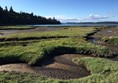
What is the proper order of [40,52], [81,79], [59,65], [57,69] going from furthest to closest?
[40,52], [59,65], [57,69], [81,79]

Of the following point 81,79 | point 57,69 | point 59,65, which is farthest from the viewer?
point 59,65

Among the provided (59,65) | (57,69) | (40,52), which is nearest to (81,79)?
(57,69)

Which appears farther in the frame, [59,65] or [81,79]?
[59,65]

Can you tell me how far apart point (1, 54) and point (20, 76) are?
11682 mm

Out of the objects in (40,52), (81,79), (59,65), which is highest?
(40,52)

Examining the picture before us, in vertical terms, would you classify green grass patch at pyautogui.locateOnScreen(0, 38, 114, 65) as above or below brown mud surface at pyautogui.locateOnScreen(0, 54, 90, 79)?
above

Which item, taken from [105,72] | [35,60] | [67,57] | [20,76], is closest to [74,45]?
[67,57]

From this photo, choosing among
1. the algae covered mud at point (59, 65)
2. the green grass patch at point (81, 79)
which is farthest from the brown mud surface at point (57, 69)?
the green grass patch at point (81, 79)

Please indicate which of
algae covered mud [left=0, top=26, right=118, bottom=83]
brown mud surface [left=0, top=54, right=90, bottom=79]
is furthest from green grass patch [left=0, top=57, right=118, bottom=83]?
brown mud surface [left=0, top=54, right=90, bottom=79]

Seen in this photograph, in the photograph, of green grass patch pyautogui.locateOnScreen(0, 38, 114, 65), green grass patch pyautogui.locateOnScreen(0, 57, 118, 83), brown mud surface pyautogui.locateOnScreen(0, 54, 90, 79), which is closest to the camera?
green grass patch pyautogui.locateOnScreen(0, 57, 118, 83)

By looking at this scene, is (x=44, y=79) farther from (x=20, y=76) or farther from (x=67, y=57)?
(x=67, y=57)

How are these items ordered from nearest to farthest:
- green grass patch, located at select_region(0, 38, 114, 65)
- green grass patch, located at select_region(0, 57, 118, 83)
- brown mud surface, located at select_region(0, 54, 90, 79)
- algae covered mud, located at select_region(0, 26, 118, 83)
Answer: green grass patch, located at select_region(0, 57, 118, 83)
algae covered mud, located at select_region(0, 26, 118, 83)
brown mud surface, located at select_region(0, 54, 90, 79)
green grass patch, located at select_region(0, 38, 114, 65)

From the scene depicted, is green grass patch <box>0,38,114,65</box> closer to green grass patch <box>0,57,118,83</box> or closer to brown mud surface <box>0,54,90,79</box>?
brown mud surface <box>0,54,90,79</box>

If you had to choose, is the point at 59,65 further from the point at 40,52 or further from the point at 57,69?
the point at 40,52
